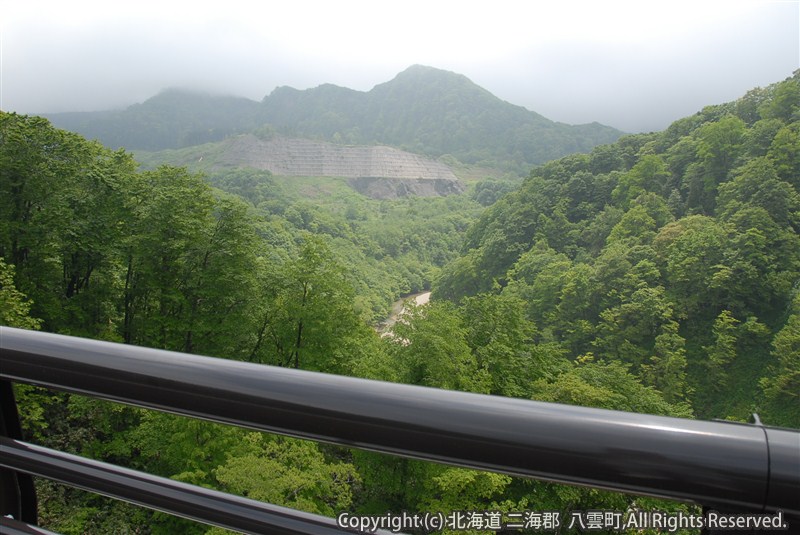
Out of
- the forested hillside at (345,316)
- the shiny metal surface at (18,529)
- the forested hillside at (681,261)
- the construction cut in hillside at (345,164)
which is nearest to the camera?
the shiny metal surface at (18,529)

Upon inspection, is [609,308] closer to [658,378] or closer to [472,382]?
[658,378]

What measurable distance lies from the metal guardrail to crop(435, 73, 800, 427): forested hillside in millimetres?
17757

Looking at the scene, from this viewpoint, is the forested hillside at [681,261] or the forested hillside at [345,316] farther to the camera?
the forested hillside at [681,261]

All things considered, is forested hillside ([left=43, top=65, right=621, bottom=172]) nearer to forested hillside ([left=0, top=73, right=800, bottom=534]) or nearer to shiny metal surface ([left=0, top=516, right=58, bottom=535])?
forested hillside ([left=0, top=73, right=800, bottom=534])

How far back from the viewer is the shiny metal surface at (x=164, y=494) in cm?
72

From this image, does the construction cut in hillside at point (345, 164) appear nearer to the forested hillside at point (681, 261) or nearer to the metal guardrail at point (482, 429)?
the forested hillside at point (681, 261)

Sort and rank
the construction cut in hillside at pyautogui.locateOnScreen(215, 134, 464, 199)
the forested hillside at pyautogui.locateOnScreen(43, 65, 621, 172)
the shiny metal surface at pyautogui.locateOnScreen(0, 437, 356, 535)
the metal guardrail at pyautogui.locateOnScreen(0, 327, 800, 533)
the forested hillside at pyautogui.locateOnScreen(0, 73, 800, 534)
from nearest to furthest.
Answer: the metal guardrail at pyautogui.locateOnScreen(0, 327, 800, 533), the shiny metal surface at pyautogui.locateOnScreen(0, 437, 356, 535), the forested hillside at pyautogui.locateOnScreen(0, 73, 800, 534), the construction cut in hillside at pyautogui.locateOnScreen(215, 134, 464, 199), the forested hillside at pyautogui.locateOnScreen(43, 65, 621, 172)

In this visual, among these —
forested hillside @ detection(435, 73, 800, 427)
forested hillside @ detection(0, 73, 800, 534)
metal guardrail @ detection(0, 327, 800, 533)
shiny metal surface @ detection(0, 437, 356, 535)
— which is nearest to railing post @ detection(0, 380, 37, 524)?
shiny metal surface @ detection(0, 437, 356, 535)

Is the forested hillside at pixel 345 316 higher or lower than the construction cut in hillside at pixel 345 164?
lower

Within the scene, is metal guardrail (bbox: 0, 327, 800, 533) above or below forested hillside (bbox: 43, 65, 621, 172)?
below

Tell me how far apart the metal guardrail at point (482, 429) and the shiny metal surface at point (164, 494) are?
1 centimetres

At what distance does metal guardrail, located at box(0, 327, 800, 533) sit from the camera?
539 millimetres

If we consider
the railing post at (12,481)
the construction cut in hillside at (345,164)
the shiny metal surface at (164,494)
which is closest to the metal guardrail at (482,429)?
the shiny metal surface at (164,494)

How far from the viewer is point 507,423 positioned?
60cm
